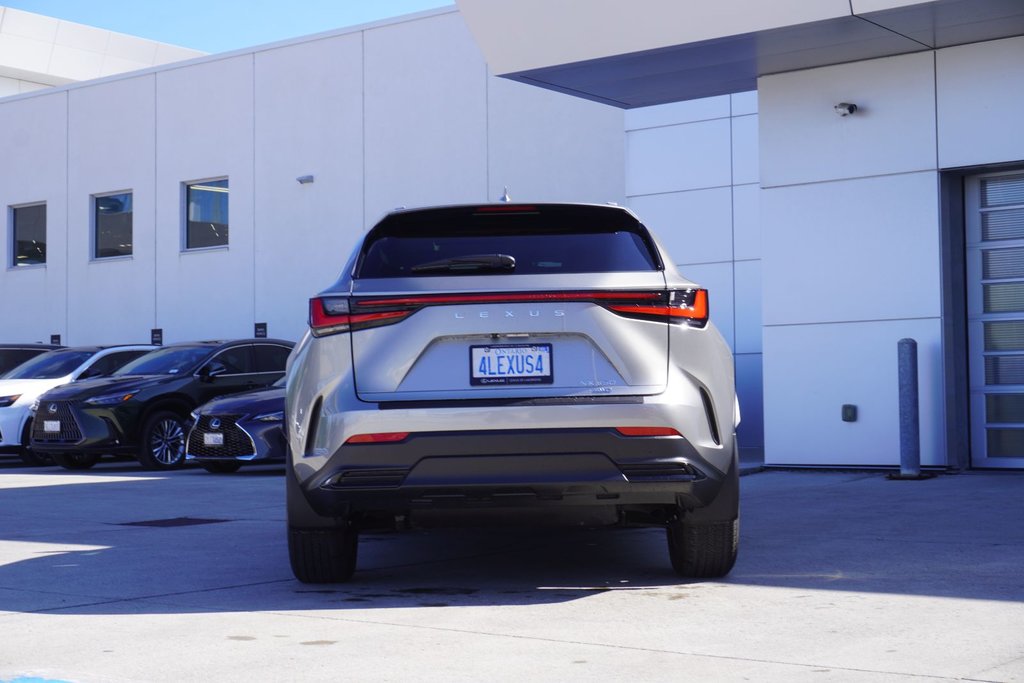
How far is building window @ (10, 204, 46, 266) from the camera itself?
2692 cm

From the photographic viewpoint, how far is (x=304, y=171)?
22.8 m

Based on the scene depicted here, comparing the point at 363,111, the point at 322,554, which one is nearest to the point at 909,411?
the point at 322,554

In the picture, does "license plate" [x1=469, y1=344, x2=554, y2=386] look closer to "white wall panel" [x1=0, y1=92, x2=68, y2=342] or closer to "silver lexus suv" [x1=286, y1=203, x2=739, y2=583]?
"silver lexus suv" [x1=286, y1=203, x2=739, y2=583]

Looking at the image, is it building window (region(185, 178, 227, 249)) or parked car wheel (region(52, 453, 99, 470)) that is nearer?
parked car wheel (region(52, 453, 99, 470))

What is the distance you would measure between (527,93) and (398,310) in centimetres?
1477

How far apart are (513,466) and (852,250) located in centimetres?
840

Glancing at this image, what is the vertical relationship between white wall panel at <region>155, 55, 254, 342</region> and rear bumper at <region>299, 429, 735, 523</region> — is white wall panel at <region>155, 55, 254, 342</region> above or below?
above

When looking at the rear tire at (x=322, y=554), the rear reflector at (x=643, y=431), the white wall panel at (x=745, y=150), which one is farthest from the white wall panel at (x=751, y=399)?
the rear reflector at (x=643, y=431)

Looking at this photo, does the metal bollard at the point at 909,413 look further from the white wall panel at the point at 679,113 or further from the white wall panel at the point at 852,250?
the white wall panel at the point at 679,113

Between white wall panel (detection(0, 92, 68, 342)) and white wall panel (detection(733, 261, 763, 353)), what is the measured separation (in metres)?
14.1

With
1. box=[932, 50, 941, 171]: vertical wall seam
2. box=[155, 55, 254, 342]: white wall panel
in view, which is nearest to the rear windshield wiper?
box=[932, 50, 941, 171]: vertical wall seam

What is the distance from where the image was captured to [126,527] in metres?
9.51

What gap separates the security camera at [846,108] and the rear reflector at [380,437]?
29.0 ft

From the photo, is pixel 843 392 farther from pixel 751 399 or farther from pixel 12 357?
pixel 12 357
